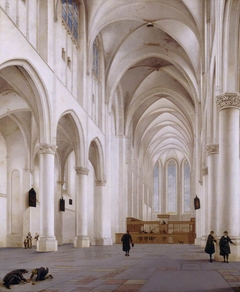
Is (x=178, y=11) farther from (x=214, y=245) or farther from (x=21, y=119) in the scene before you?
(x=214, y=245)

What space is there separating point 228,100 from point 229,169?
2201 millimetres

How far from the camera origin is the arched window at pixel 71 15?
24.0 m

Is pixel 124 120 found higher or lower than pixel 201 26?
lower

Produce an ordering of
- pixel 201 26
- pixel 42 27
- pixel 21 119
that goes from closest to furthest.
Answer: pixel 42 27 → pixel 201 26 → pixel 21 119

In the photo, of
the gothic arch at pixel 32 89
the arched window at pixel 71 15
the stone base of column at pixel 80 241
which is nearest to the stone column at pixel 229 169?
the gothic arch at pixel 32 89

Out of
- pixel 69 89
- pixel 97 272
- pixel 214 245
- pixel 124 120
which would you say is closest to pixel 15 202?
pixel 69 89

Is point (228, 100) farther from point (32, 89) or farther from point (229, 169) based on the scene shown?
point (32, 89)

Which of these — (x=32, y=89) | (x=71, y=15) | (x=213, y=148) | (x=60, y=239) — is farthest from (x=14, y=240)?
(x=213, y=148)

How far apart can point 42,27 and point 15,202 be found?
14.2 metres

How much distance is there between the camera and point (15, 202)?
31.2 metres

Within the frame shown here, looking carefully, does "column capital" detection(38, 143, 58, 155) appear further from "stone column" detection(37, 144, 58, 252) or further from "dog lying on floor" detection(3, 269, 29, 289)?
"dog lying on floor" detection(3, 269, 29, 289)

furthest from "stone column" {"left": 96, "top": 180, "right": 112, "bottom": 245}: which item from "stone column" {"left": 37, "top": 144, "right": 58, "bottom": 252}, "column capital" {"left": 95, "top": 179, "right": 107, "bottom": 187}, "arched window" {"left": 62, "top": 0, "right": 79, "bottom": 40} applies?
"stone column" {"left": 37, "top": 144, "right": 58, "bottom": 252}

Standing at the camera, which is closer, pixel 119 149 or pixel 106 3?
pixel 106 3

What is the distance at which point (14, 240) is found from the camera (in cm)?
3062
